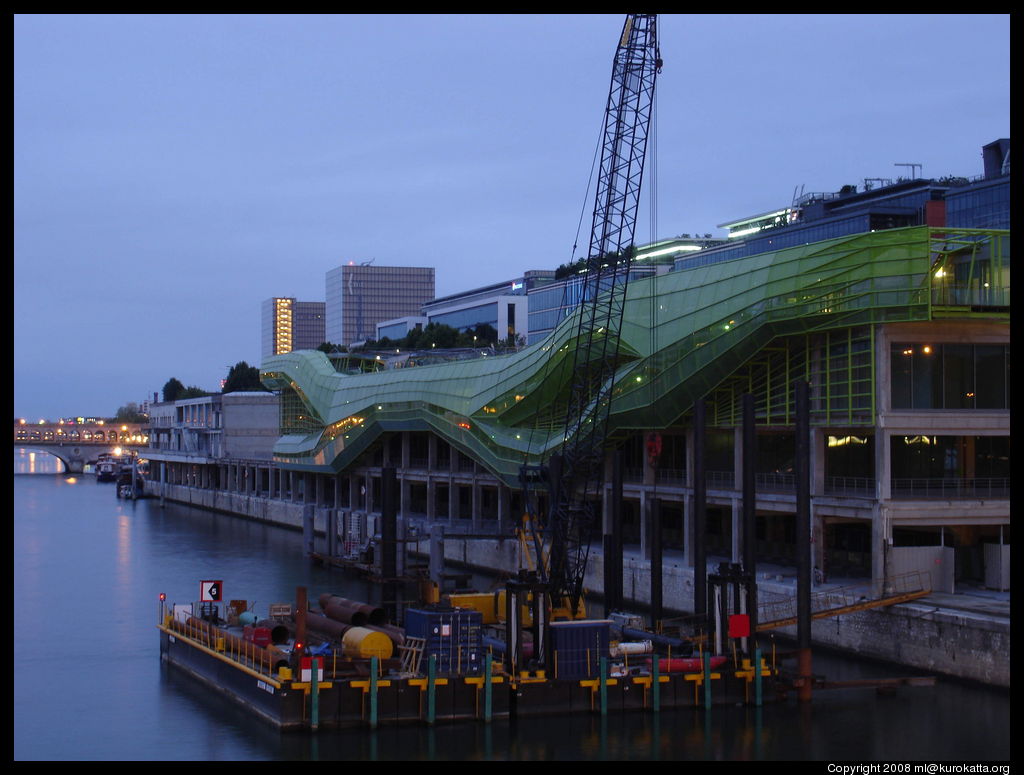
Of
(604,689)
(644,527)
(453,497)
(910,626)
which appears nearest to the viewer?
(604,689)

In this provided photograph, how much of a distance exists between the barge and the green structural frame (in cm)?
1515

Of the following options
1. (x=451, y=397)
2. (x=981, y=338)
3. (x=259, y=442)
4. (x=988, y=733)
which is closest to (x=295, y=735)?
(x=988, y=733)

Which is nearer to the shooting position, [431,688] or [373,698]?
[373,698]

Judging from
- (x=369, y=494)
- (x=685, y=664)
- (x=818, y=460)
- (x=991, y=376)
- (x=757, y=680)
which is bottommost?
(x=757, y=680)

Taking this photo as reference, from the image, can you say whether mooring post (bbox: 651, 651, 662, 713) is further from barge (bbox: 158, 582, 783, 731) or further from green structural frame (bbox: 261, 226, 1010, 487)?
green structural frame (bbox: 261, 226, 1010, 487)

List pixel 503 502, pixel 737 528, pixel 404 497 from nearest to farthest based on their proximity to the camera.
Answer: pixel 737 528 → pixel 503 502 → pixel 404 497

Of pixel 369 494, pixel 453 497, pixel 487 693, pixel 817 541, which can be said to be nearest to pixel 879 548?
pixel 817 541

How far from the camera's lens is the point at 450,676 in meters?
36.6

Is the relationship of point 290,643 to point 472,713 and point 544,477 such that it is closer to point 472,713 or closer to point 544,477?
point 472,713

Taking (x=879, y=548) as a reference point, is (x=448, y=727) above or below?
below

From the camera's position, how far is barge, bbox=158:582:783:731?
35.6m

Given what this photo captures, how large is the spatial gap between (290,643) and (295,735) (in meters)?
6.97

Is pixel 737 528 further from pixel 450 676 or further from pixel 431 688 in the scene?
pixel 431 688

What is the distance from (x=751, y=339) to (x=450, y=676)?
23336mm
